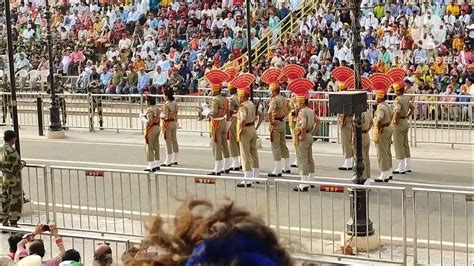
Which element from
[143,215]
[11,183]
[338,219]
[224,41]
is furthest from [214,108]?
[224,41]

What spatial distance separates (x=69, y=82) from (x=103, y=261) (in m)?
24.8

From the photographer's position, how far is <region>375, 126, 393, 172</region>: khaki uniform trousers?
15617 millimetres

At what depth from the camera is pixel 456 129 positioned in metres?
18.7

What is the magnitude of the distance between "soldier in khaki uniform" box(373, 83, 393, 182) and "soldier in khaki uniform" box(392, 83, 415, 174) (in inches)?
12.5

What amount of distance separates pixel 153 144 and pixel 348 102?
718 centimetres

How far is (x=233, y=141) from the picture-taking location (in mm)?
16906

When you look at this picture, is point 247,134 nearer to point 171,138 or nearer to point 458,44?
point 171,138

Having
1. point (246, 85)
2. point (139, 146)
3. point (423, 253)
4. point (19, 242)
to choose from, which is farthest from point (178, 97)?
point (19, 242)

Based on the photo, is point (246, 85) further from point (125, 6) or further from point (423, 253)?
point (125, 6)

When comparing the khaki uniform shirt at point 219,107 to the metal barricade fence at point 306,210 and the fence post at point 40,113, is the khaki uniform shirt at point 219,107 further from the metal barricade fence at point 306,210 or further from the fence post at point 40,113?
the fence post at point 40,113

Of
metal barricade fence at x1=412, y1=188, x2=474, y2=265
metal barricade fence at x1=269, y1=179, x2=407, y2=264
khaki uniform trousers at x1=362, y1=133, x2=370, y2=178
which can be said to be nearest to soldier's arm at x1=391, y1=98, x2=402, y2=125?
khaki uniform trousers at x1=362, y1=133, x2=370, y2=178

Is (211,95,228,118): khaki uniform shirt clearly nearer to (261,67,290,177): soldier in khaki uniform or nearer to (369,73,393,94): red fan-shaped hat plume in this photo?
(261,67,290,177): soldier in khaki uniform

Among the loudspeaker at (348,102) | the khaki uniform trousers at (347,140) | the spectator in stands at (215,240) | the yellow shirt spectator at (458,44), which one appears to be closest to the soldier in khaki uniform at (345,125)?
the khaki uniform trousers at (347,140)

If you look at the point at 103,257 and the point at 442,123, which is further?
the point at 442,123
